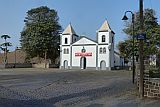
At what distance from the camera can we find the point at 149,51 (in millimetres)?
49406

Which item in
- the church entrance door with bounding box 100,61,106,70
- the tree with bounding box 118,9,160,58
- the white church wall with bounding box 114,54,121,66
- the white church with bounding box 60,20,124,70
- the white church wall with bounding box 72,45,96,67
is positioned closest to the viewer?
the tree with bounding box 118,9,160,58

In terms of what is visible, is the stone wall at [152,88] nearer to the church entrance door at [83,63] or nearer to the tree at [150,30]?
the tree at [150,30]

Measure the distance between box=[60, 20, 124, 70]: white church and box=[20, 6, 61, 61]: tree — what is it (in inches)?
124

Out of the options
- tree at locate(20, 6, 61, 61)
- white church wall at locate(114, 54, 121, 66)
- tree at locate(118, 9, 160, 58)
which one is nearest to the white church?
tree at locate(20, 6, 61, 61)

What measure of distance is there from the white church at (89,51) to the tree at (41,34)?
3.16 m

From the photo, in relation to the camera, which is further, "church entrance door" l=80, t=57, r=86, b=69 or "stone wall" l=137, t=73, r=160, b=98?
"church entrance door" l=80, t=57, r=86, b=69

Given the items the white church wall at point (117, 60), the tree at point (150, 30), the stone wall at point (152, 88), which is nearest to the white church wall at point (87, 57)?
the white church wall at point (117, 60)

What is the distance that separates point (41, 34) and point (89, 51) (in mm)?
14220

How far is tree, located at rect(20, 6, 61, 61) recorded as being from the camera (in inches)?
3302

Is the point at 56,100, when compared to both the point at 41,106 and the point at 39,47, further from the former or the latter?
the point at 39,47

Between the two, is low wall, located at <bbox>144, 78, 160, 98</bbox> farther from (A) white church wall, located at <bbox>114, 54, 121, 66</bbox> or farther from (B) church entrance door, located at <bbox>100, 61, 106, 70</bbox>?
(A) white church wall, located at <bbox>114, 54, 121, 66</bbox>

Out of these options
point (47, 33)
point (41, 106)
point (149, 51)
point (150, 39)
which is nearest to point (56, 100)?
point (41, 106)

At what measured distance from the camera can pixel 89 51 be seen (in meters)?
80.7

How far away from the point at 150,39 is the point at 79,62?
92.8 feet
